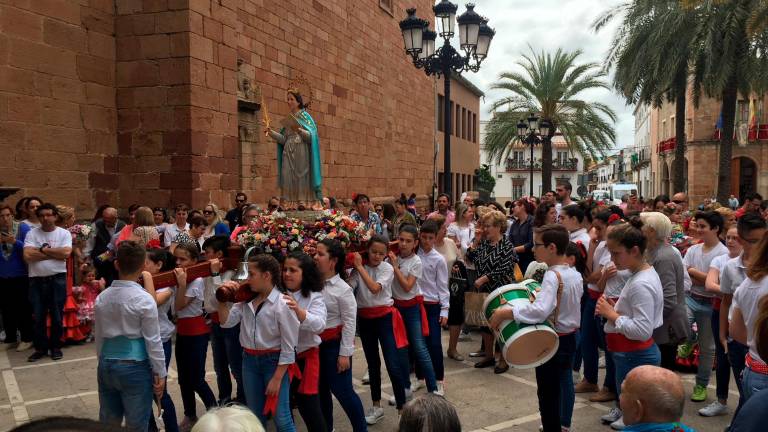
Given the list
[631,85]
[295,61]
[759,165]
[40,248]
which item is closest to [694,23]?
[631,85]

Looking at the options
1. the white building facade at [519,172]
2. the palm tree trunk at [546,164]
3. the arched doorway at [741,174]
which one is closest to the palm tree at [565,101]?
the palm tree trunk at [546,164]

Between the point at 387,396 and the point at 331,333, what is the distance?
1.62 m

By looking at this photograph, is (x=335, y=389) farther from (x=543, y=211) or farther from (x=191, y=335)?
(x=543, y=211)

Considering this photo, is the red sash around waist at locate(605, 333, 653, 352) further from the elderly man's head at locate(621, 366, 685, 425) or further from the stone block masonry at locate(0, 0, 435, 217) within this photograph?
the stone block masonry at locate(0, 0, 435, 217)

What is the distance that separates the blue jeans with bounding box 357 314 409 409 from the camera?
527 cm

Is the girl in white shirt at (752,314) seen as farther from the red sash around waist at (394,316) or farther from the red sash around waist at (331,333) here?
the red sash around waist at (331,333)

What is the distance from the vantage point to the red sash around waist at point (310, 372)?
169 inches

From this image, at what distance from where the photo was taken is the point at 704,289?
19.0ft

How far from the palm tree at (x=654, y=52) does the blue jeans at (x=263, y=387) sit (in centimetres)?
1706

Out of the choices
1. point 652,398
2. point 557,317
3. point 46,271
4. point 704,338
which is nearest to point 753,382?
point 557,317

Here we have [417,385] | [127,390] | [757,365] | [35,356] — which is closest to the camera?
[757,365]

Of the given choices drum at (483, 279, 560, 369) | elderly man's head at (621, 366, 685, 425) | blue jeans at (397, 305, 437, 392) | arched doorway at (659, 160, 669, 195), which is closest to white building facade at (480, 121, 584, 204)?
arched doorway at (659, 160, 669, 195)

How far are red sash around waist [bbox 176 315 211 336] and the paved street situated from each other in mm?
1117

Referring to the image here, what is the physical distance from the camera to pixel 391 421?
5.39 metres
